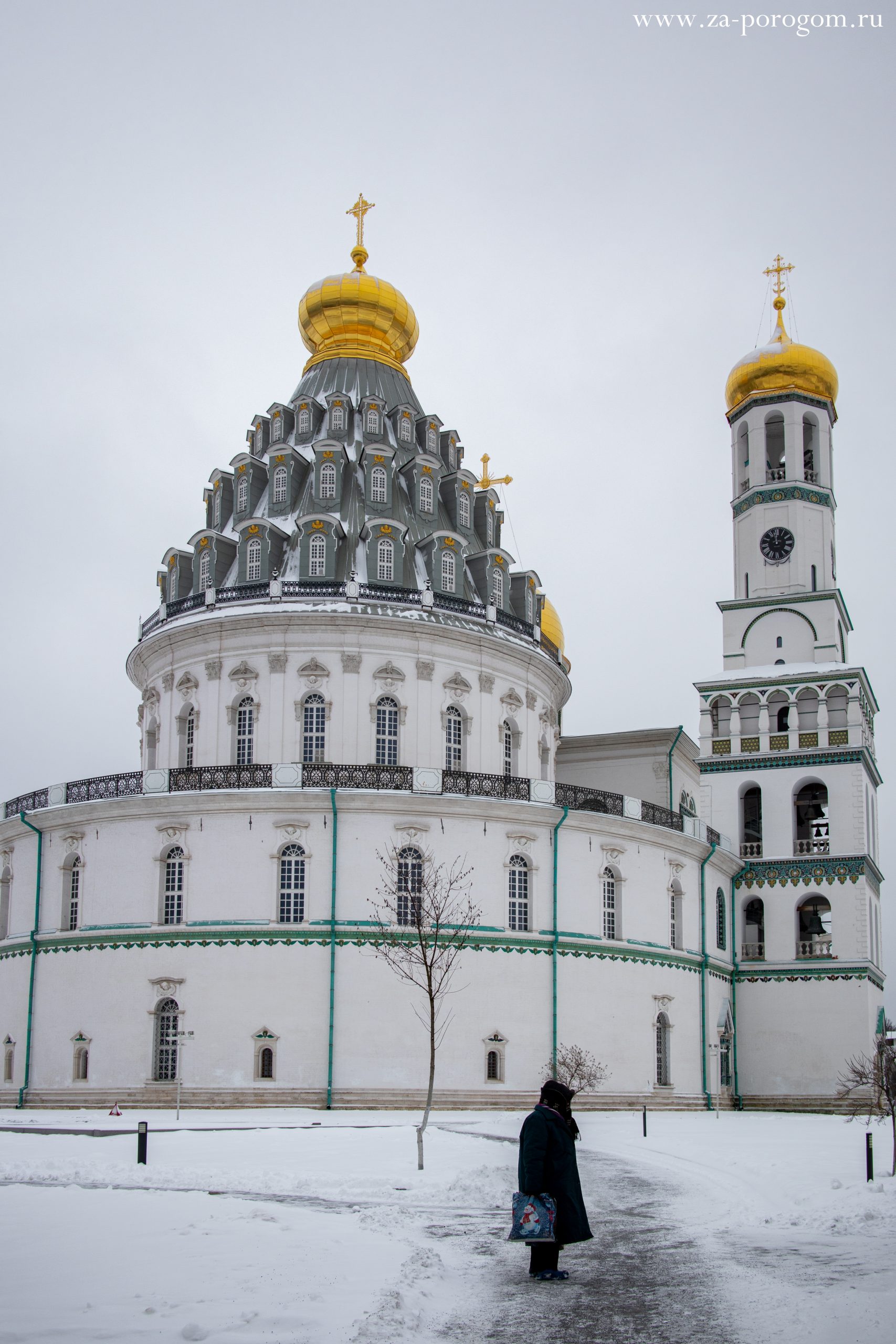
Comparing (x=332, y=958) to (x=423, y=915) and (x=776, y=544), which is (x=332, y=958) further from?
(x=776, y=544)

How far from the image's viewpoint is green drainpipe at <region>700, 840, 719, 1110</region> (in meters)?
48.2

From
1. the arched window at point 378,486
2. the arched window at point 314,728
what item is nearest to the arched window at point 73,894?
the arched window at point 314,728

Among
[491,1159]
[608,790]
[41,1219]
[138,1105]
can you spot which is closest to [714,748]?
[608,790]

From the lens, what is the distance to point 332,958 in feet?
132

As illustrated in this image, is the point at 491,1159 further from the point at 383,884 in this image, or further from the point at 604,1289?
the point at 383,884

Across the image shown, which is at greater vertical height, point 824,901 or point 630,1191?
point 824,901

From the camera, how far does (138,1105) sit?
130ft

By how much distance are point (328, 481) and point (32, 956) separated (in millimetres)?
18446

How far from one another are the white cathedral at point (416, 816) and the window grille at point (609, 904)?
0.31 ft

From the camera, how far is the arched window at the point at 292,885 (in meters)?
41.0

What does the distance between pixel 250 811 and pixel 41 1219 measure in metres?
27.2

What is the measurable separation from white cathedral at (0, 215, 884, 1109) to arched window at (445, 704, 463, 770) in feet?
0.36

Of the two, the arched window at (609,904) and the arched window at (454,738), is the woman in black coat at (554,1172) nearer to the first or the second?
the arched window at (609,904)

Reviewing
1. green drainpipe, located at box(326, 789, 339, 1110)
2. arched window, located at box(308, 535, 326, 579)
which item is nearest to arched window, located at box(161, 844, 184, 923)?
green drainpipe, located at box(326, 789, 339, 1110)
